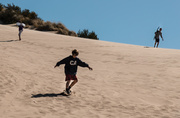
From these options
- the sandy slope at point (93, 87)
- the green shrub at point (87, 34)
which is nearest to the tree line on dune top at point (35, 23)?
the green shrub at point (87, 34)

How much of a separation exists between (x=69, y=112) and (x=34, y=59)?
7123mm

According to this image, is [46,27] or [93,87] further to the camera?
[46,27]

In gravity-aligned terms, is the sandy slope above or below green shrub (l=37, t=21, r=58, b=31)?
below

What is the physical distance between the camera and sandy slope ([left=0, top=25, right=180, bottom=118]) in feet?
20.0

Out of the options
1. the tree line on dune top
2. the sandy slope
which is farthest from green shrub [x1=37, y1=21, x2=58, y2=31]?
the sandy slope

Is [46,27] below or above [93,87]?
above

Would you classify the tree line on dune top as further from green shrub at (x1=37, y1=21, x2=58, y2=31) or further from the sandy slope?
the sandy slope

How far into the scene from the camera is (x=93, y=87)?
336 inches

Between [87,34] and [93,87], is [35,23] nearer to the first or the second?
[87,34]

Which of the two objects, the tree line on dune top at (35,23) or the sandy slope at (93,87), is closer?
the sandy slope at (93,87)

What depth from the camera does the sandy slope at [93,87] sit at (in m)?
6.10

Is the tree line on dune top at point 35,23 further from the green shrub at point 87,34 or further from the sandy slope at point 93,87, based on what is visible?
the sandy slope at point 93,87

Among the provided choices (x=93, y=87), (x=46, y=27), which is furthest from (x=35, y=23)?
(x=93, y=87)

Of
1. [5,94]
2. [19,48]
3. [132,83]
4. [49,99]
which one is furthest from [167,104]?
[19,48]
